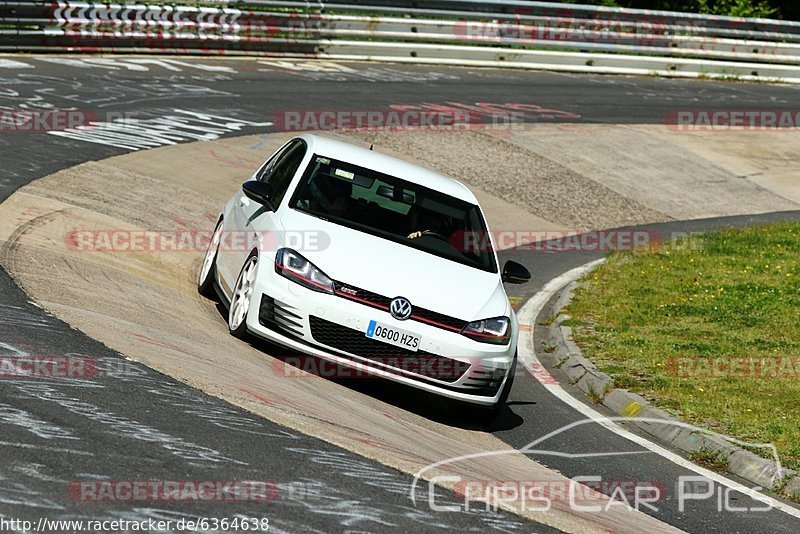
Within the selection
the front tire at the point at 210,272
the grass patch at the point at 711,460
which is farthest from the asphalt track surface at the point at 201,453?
the front tire at the point at 210,272

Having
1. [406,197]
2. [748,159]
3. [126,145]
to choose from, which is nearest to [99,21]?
[126,145]

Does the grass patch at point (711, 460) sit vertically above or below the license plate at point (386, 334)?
below

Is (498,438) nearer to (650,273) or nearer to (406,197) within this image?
(406,197)

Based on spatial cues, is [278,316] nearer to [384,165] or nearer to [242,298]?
[242,298]

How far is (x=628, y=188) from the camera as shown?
68.0 ft

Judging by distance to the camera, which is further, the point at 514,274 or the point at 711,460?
the point at 514,274

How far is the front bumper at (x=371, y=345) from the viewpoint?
8320mm

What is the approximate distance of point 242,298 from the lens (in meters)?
9.05

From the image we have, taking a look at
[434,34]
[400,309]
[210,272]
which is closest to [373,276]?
[400,309]

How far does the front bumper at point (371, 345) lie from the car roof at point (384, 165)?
177 cm

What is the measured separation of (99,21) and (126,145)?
7444 millimetres

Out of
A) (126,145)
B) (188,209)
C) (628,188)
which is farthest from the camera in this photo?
(628,188)

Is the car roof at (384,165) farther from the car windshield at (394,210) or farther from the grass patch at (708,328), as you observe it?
the grass patch at (708,328)

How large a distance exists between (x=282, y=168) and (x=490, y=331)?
8.91 feet
